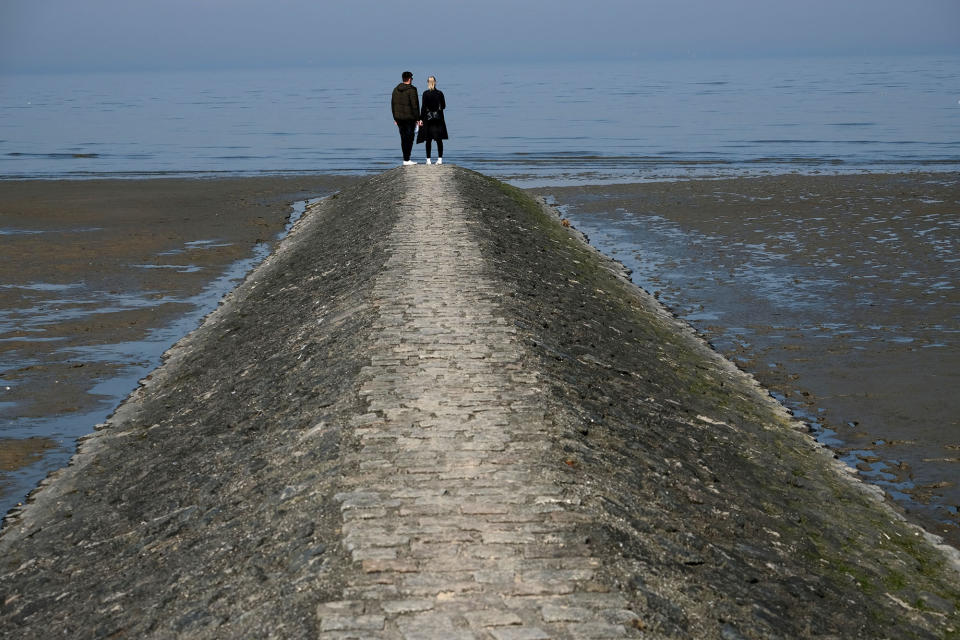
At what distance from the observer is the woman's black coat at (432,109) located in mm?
26406

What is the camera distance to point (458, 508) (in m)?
7.51

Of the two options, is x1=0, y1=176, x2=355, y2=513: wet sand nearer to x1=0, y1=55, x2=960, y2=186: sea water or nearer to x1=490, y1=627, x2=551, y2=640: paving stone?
x1=490, y1=627, x2=551, y2=640: paving stone

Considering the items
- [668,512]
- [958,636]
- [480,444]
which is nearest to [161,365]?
[480,444]

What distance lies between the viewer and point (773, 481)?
34.1ft

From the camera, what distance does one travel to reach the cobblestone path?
630cm

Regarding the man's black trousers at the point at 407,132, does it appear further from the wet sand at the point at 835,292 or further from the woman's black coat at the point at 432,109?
the wet sand at the point at 835,292

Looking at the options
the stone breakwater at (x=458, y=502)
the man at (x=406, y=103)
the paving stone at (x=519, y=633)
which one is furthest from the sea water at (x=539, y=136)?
the paving stone at (x=519, y=633)

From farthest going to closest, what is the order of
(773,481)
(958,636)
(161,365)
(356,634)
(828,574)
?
(161,365), (773,481), (828,574), (958,636), (356,634)

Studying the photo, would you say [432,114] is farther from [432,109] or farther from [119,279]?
[119,279]

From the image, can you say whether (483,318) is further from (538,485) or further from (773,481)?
(538,485)

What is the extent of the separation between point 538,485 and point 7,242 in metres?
21.5

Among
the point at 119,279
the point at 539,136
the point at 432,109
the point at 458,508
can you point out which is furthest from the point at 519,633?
the point at 539,136

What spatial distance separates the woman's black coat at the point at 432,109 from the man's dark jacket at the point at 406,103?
0.21m

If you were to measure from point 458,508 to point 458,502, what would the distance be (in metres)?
0.10
